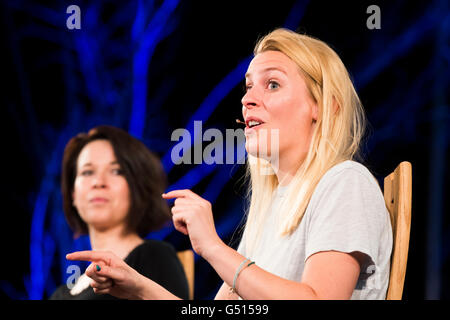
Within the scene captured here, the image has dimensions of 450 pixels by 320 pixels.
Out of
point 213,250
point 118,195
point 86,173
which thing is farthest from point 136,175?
point 213,250

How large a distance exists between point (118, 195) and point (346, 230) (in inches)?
52.1

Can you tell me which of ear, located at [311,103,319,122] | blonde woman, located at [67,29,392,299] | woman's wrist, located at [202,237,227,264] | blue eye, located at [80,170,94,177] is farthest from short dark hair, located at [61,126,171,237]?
woman's wrist, located at [202,237,227,264]

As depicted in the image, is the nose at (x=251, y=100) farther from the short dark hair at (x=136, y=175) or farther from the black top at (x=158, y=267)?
the short dark hair at (x=136, y=175)

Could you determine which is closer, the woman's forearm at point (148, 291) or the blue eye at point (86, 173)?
the woman's forearm at point (148, 291)

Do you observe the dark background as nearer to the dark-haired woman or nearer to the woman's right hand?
the dark-haired woman

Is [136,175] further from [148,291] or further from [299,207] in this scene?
[299,207]

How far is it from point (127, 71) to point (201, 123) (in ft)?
3.39

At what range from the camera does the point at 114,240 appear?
200cm

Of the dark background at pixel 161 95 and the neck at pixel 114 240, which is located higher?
the dark background at pixel 161 95

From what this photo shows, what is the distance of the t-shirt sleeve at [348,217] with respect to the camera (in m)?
0.86

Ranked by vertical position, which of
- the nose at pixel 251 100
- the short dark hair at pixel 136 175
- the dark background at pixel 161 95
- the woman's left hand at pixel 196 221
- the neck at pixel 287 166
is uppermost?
the dark background at pixel 161 95

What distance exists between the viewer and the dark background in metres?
2.37

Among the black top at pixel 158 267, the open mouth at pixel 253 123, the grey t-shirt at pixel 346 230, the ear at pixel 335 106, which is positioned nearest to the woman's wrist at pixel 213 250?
the grey t-shirt at pixel 346 230

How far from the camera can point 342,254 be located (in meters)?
0.86
